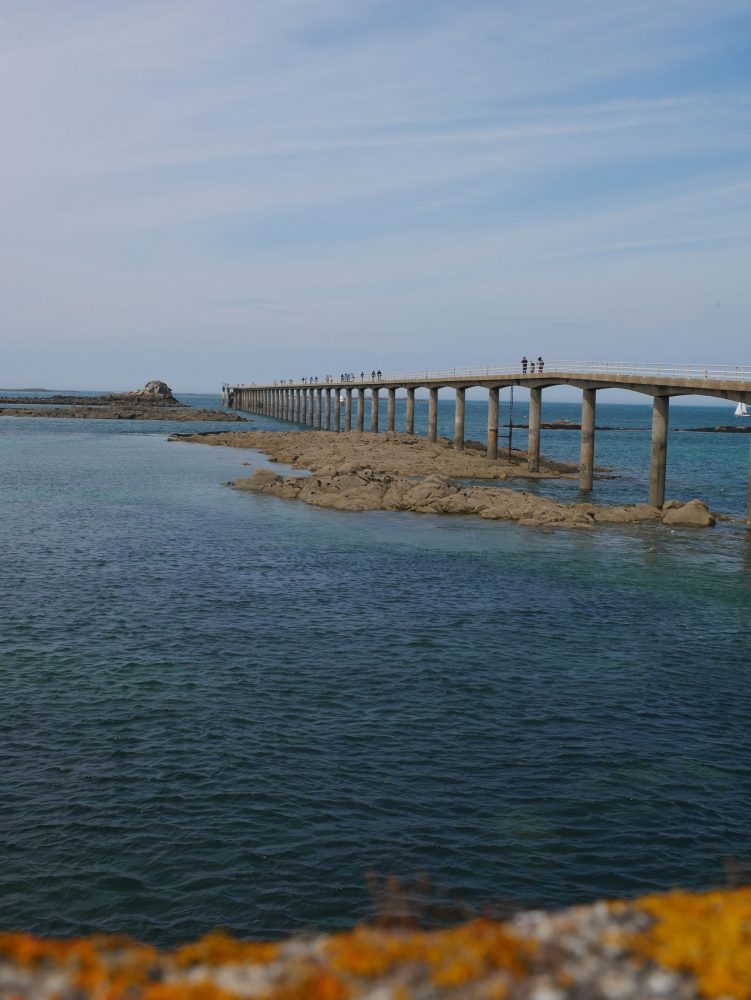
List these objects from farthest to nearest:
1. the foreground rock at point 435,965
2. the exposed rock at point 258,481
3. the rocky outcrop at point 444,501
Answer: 1. the exposed rock at point 258,481
2. the rocky outcrop at point 444,501
3. the foreground rock at point 435,965

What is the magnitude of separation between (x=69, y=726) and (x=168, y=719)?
1892mm

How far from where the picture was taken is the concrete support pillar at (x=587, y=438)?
56.2 meters

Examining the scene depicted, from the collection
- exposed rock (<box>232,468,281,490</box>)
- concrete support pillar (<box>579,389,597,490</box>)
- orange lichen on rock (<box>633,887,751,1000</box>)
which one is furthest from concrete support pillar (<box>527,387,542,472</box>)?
orange lichen on rock (<box>633,887,751,1000</box>)

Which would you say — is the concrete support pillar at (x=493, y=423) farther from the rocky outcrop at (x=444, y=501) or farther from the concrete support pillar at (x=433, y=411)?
the rocky outcrop at (x=444, y=501)

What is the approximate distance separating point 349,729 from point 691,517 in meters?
31.9

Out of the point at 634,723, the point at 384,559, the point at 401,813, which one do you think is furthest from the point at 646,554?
the point at 401,813

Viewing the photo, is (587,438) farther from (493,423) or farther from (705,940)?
(705,940)

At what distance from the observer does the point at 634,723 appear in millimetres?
17844

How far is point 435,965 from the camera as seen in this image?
20.1 ft

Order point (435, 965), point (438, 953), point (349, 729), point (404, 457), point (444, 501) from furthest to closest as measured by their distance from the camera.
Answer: point (404, 457) → point (444, 501) → point (349, 729) → point (438, 953) → point (435, 965)

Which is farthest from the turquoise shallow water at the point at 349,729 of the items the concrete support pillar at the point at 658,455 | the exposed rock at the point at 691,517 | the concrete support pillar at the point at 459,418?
the concrete support pillar at the point at 459,418

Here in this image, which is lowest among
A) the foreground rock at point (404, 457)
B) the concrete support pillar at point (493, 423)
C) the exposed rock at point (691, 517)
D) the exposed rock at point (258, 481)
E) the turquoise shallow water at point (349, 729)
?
the turquoise shallow water at point (349, 729)

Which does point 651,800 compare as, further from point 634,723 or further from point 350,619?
point 350,619

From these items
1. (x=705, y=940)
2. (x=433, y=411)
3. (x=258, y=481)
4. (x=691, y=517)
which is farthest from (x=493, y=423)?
(x=705, y=940)
